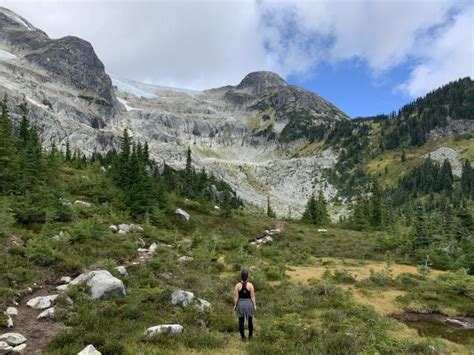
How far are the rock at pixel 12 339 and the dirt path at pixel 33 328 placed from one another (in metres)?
0.21

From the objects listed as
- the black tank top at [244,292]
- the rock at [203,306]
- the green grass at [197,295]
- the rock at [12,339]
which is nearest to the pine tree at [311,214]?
the green grass at [197,295]

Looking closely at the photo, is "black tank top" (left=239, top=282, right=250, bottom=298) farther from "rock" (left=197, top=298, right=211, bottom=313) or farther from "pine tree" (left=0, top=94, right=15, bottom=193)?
"pine tree" (left=0, top=94, right=15, bottom=193)

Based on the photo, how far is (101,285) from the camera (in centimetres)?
1520

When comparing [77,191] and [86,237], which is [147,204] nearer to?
[77,191]

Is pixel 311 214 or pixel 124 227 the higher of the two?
pixel 311 214

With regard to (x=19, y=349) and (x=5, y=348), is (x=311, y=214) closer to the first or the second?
(x=19, y=349)

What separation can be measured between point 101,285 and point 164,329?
4346 mm

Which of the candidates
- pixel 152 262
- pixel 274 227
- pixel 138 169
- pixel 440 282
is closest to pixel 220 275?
pixel 152 262

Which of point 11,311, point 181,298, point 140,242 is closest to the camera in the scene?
point 11,311

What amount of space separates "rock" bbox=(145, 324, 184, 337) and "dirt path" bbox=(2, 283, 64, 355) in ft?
9.11

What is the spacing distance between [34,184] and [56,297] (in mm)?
21375

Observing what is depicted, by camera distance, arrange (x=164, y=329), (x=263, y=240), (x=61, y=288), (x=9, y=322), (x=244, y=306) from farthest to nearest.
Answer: (x=263, y=240)
(x=61, y=288)
(x=244, y=306)
(x=164, y=329)
(x=9, y=322)

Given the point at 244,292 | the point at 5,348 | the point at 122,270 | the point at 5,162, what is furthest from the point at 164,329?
the point at 5,162

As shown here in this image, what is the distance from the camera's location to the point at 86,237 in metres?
23.7
